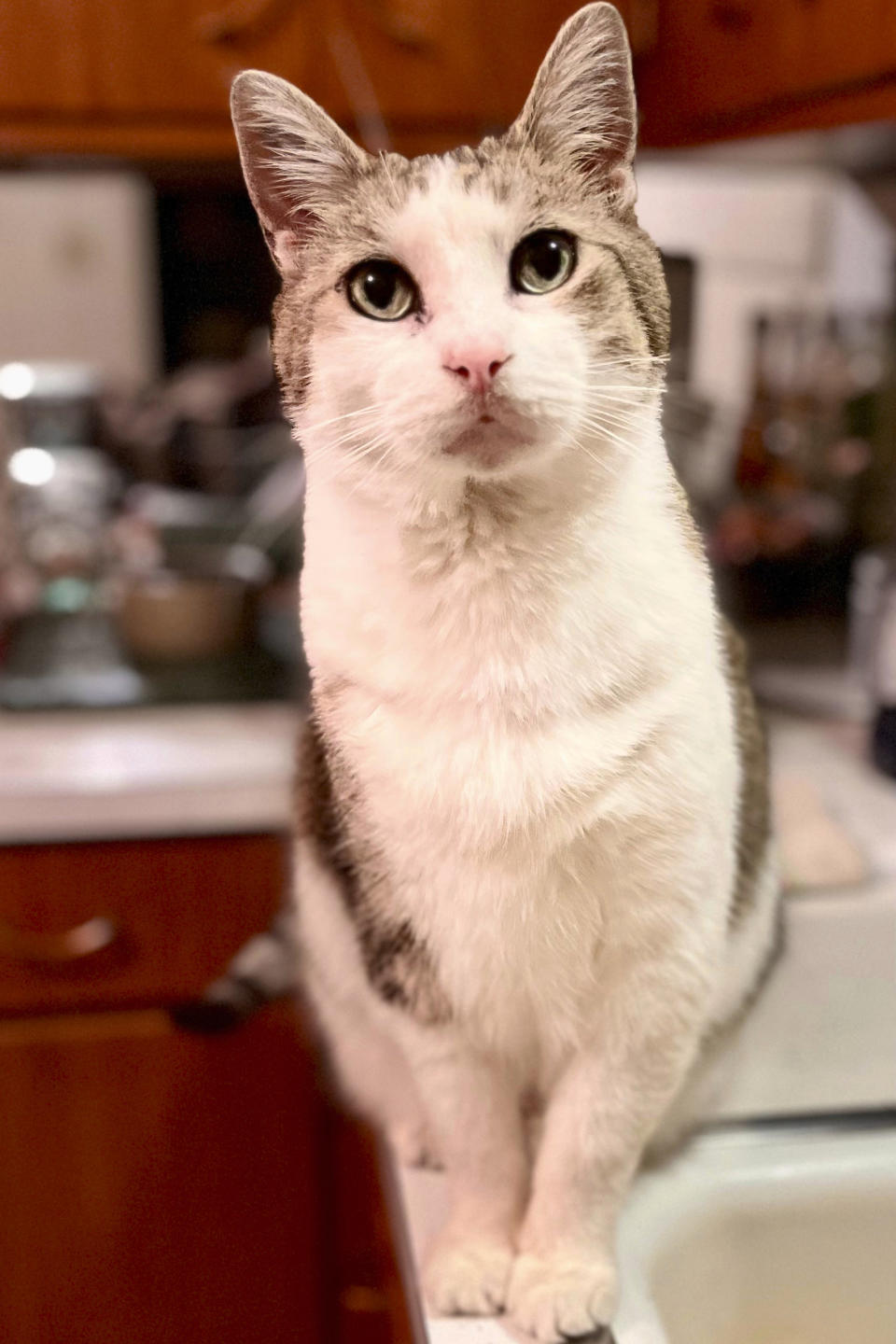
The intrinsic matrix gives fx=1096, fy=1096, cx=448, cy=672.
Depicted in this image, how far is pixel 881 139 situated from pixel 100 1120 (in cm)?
113

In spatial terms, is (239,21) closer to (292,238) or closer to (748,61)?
(748,61)

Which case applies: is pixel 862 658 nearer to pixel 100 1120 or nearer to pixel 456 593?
pixel 456 593

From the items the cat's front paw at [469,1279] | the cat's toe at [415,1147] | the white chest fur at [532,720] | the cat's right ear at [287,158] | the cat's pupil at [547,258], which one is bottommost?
the cat's toe at [415,1147]

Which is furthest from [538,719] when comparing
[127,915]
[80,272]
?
[80,272]

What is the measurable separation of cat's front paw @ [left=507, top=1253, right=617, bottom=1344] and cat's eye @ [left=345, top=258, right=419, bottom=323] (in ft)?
1.62

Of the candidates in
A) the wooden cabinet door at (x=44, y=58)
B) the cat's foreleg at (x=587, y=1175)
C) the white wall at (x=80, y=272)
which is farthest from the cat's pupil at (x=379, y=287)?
the white wall at (x=80, y=272)

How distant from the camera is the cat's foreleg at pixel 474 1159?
606 millimetres

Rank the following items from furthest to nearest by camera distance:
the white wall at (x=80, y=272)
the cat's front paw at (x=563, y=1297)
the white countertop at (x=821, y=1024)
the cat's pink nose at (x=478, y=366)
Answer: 1. the white wall at (x=80, y=272)
2. the white countertop at (x=821, y=1024)
3. the cat's front paw at (x=563, y=1297)
4. the cat's pink nose at (x=478, y=366)

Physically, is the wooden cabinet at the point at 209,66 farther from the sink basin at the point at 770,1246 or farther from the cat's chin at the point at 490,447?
the sink basin at the point at 770,1246

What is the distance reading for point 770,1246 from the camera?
683 millimetres

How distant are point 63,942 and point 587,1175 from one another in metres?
0.64

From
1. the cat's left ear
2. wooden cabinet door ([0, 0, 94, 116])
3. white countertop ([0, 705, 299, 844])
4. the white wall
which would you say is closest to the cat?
the cat's left ear

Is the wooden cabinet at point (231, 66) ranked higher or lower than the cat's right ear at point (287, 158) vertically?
higher

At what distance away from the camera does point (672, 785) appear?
521mm
